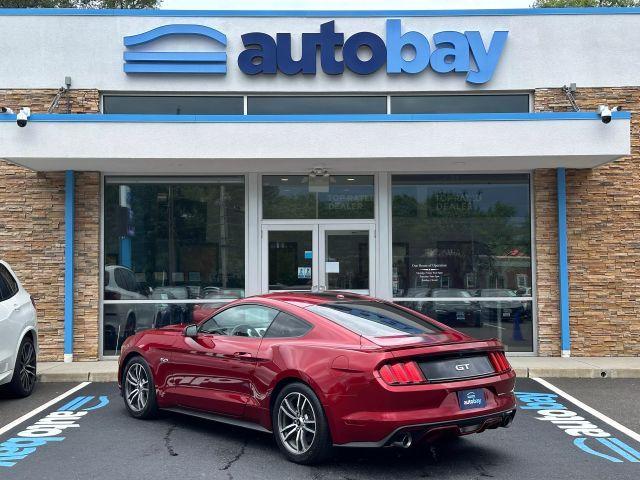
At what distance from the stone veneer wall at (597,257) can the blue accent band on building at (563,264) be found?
0.11 m

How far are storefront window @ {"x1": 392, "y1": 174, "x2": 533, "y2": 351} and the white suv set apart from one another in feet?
19.3

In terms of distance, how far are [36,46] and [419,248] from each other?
7419 mm

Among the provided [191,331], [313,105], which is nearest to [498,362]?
[191,331]

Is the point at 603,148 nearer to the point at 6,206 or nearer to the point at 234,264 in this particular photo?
the point at 234,264

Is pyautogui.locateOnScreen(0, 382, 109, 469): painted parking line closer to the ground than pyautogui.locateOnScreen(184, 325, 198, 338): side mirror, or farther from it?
closer to the ground

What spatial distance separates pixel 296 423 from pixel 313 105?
24.8 ft

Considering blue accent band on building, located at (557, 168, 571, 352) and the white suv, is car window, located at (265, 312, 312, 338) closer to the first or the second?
the white suv

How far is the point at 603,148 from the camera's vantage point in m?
10.5

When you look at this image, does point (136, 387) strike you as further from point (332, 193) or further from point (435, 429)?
point (332, 193)

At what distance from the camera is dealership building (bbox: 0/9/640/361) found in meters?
11.8

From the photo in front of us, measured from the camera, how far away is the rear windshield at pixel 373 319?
600 centimetres

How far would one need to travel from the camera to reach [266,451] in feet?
20.7

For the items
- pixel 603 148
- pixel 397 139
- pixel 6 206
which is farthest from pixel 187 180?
pixel 603 148

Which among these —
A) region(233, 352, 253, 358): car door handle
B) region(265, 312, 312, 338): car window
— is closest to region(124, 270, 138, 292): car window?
region(233, 352, 253, 358): car door handle
